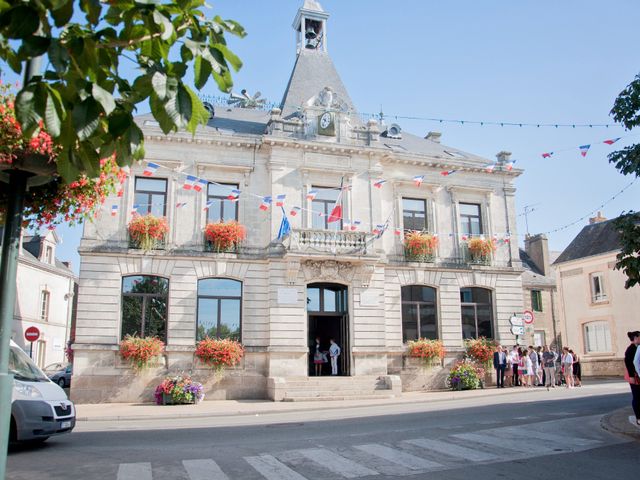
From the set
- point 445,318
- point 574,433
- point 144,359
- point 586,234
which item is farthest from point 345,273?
point 586,234

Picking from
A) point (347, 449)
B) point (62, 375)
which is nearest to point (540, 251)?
point (62, 375)

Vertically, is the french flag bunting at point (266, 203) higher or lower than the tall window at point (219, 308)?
higher

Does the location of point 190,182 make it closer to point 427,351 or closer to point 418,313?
point 418,313

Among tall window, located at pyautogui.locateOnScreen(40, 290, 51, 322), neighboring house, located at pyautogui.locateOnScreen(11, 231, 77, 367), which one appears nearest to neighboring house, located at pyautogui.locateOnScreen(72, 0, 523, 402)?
neighboring house, located at pyautogui.locateOnScreen(11, 231, 77, 367)

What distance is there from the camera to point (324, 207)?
75.1 feet

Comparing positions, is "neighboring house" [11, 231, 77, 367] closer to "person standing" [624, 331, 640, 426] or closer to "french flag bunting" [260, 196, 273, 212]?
→ "french flag bunting" [260, 196, 273, 212]

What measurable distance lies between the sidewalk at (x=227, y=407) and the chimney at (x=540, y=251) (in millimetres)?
19106

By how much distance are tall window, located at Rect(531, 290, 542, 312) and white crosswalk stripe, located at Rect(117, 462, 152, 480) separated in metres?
33.2

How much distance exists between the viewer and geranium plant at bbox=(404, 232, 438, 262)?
77.2 feet

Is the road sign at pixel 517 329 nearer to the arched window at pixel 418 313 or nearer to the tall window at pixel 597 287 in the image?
the arched window at pixel 418 313

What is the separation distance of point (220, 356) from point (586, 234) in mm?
25296

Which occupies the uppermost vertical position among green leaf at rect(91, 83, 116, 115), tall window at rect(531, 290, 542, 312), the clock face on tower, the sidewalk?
the clock face on tower

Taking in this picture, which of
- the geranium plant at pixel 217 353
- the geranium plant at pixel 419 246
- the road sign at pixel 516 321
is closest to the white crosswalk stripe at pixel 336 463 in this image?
the geranium plant at pixel 217 353

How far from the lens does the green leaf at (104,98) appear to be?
2.98 m
